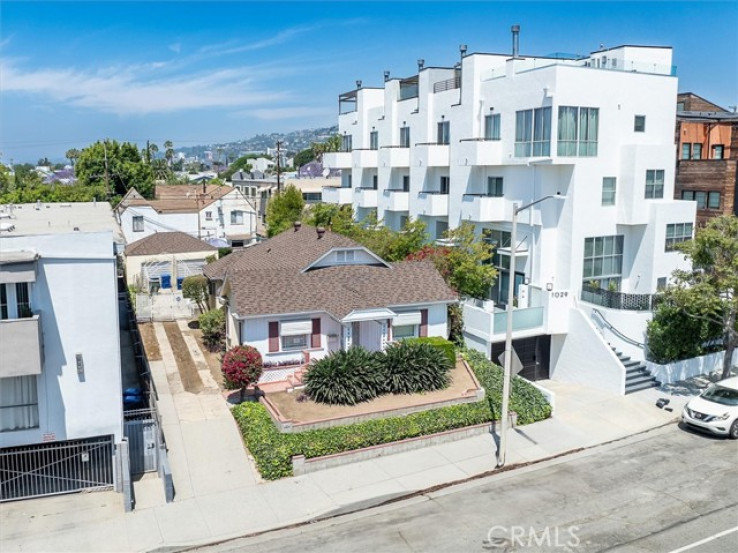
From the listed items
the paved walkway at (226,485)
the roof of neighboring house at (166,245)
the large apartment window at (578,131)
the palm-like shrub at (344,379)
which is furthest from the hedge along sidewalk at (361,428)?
the roof of neighboring house at (166,245)

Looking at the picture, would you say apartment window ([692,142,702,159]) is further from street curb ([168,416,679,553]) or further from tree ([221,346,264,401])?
tree ([221,346,264,401])

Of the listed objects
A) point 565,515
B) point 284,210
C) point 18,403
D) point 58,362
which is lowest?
point 565,515

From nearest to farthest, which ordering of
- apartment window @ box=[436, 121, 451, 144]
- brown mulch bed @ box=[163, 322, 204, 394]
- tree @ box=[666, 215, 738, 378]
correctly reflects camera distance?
1. tree @ box=[666, 215, 738, 378]
2. brown mulch bed @ box=[163, 322, 204, 394]
3. apartment window @ box=[436, 121, 451, 144]

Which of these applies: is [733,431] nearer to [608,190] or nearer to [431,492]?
[431,492]

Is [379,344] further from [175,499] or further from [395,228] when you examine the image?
[395,228]

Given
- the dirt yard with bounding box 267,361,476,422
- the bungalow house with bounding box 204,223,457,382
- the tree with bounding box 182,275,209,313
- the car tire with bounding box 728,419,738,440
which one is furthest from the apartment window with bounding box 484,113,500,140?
the car tire with bounding box 728,419,738,440

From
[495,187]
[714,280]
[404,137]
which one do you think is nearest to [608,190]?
[495,187]
